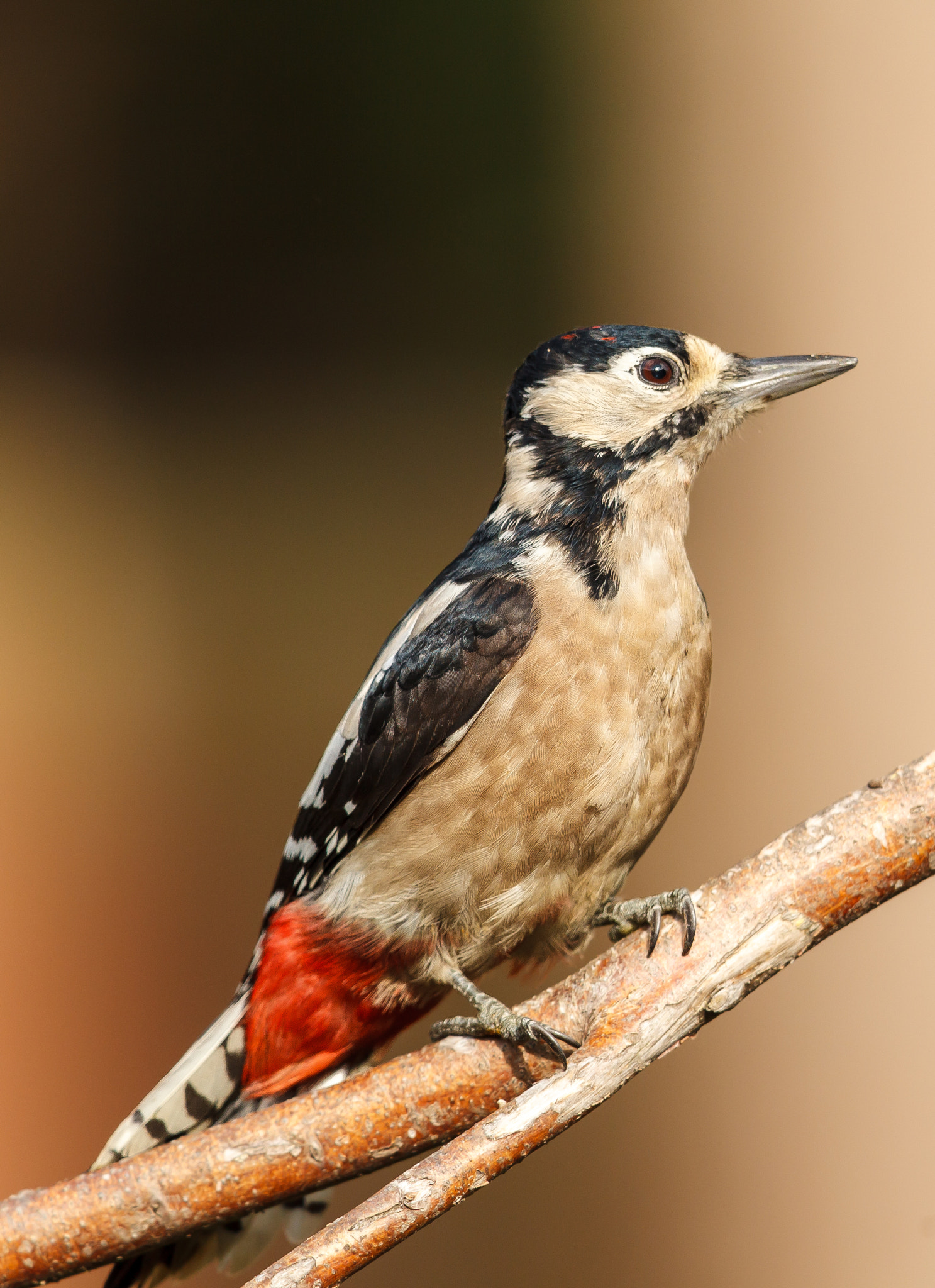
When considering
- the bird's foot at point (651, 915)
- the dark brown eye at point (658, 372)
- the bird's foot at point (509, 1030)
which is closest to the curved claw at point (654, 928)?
the bird's foot at point (651, 915)

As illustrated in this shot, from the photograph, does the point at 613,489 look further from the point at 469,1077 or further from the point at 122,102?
the point at 122,102

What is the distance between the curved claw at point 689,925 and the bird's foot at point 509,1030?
19 cm

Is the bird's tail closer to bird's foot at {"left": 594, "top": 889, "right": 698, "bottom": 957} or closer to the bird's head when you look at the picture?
bird's foot at {"left": 594, "top": 889, "right": 698, "bottom": 957}

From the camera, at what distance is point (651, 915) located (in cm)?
147

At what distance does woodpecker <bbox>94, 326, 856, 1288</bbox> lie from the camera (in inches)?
62.7

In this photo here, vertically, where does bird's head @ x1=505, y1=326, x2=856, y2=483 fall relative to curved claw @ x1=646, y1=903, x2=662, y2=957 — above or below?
above

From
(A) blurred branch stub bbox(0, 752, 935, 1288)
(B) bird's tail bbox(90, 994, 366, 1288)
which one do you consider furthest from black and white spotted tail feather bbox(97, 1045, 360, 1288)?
(A) blurred branch stub bbox(0, 752, 935, 1288)

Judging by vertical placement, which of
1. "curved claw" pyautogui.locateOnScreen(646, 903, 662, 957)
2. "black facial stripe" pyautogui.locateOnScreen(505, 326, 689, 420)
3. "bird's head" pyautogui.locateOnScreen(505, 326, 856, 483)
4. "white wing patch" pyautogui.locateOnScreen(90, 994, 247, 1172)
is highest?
"black facial stripe" pyautogui.locateOnScreen(505, 326, 689, 420)

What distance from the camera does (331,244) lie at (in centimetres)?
406

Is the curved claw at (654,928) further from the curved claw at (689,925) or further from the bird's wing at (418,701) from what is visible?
the bird's wing at (418,701)

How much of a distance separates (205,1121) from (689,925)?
0.90m

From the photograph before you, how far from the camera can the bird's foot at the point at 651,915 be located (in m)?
1.41

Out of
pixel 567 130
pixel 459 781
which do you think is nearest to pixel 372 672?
pixel 459 781

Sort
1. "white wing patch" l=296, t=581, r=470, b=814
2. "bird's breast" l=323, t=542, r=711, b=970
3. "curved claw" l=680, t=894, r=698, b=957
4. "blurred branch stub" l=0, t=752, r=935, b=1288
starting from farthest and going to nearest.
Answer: "white wing patch" l=296, t=581, r=470, b=814 → "bird's breast" l=323, t=542, r=711, b=970 → "curved claw" l=680, t=894, r=698, b=957 → "blurred branch stub" l=0, t=752, r=935, b=1288
